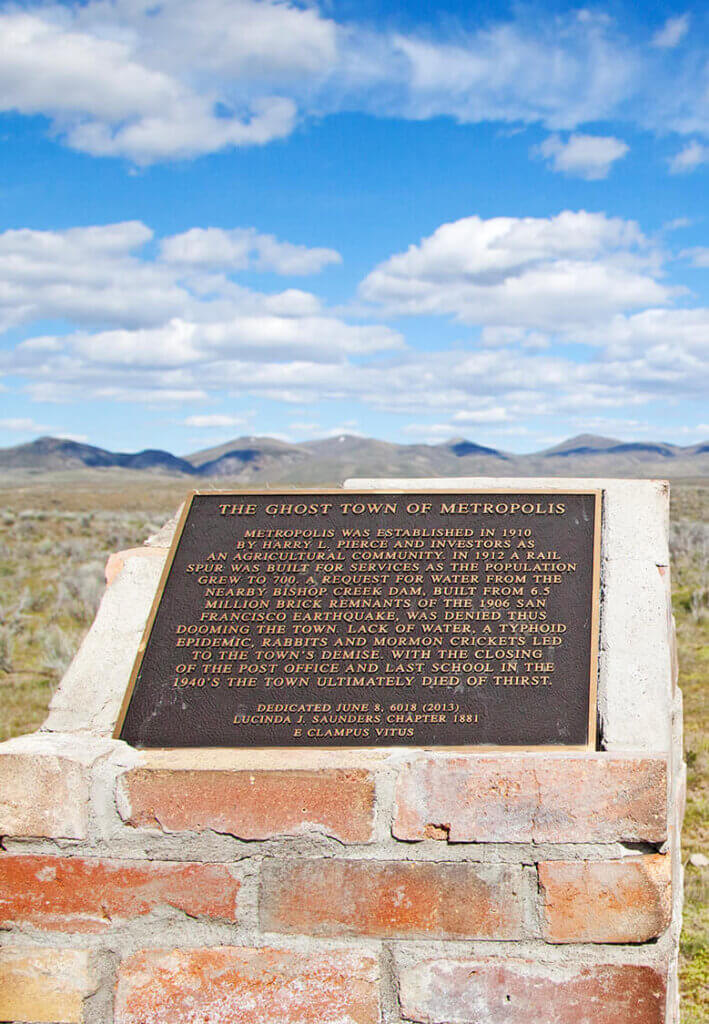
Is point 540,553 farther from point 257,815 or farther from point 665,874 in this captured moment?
point 257,815

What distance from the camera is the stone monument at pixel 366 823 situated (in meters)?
2.77

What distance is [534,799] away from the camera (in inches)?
110

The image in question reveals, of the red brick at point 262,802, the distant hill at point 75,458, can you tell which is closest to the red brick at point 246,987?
the red brick at point 262,802

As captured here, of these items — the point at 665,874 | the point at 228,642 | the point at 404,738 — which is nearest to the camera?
the point at 665,874

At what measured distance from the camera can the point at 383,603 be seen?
3.39 m

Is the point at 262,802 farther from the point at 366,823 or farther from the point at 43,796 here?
the point at 43,796

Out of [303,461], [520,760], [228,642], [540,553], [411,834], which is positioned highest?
[303,461]

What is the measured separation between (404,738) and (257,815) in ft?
1.79

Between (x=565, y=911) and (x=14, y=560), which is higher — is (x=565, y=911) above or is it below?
below

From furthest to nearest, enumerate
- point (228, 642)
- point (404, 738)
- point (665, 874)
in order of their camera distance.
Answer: point (228, 642) < point (404, 738) < point (665, 874)

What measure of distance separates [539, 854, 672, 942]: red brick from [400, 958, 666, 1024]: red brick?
107mm

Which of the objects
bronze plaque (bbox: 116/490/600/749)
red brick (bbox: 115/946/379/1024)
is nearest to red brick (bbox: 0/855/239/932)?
red brick (bbox: 115/946/379/1024)

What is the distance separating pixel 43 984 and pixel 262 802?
3.07 feet

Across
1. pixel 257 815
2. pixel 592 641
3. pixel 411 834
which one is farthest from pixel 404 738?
pixel 592 641
